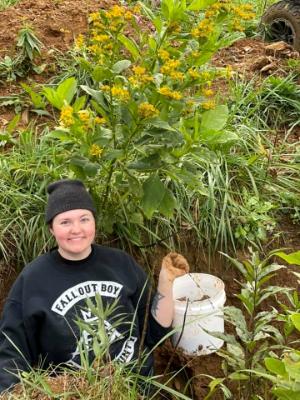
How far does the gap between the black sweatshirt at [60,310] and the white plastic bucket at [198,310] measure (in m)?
0.21

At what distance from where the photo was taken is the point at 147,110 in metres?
2.59

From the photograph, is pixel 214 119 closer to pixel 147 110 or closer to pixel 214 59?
pixel 147 110

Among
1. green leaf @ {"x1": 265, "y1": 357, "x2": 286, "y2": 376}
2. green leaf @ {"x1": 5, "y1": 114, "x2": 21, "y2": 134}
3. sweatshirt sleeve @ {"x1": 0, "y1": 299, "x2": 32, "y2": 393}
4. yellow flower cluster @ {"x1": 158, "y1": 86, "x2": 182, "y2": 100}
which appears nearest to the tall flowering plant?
yellow flower cluster @ {"x1": 158, "y1": 86, "x2": 182, "y2": 100}

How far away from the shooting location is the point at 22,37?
4.55 meters

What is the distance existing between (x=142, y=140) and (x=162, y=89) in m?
0.36

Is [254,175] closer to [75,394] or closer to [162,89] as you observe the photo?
[162,89]

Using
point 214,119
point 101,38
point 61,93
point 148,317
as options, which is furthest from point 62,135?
point 148,317

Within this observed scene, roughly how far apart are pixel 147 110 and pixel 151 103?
190 millimetres

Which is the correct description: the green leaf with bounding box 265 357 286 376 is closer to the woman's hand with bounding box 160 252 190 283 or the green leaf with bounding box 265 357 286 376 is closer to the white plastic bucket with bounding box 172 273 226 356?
the woman's hand with bounding box 160 252 190 283

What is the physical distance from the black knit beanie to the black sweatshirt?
0.21 metres

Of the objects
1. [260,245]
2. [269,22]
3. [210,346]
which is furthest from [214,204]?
[269,22]

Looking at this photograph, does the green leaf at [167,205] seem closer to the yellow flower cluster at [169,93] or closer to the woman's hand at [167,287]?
the woman's hand at [167,287]

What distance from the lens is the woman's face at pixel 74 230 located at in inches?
111

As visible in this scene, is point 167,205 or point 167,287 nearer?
point 167,287
